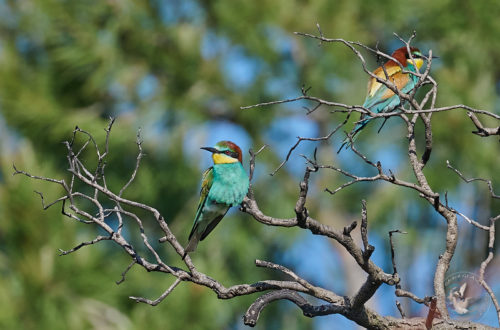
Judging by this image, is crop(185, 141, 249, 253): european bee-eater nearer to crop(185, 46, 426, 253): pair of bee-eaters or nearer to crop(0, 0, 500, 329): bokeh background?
crop(185, 46, 426, 253): pair of bee-eaters

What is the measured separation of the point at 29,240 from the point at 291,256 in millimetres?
2829

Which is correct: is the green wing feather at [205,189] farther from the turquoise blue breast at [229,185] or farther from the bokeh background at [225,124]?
the bokeh background at [225,124]

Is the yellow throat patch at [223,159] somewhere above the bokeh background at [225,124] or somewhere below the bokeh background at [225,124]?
below

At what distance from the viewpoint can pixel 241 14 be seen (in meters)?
8.71

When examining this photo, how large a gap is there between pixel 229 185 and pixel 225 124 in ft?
19.8

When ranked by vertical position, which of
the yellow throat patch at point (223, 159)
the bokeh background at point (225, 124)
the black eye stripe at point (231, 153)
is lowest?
the yellow throat patch at point (223, 159)

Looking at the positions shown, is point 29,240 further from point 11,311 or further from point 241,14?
point 241,14

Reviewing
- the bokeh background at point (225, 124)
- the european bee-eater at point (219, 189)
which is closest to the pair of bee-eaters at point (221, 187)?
the european bee-eater at point (219, 189)

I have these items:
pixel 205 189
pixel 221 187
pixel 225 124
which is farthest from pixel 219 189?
pixel 225 124

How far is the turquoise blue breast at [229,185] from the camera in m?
3.04

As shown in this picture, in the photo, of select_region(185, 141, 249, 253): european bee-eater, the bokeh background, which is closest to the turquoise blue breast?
select_region(185, 141, 249, 253): european bee-eater

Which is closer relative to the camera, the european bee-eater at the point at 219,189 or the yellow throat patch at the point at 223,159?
the european bee-eater at the point at 219,189

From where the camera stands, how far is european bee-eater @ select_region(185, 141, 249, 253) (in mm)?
3102

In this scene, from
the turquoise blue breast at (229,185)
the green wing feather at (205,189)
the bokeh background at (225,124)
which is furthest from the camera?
the bokeh background at (225,124)
